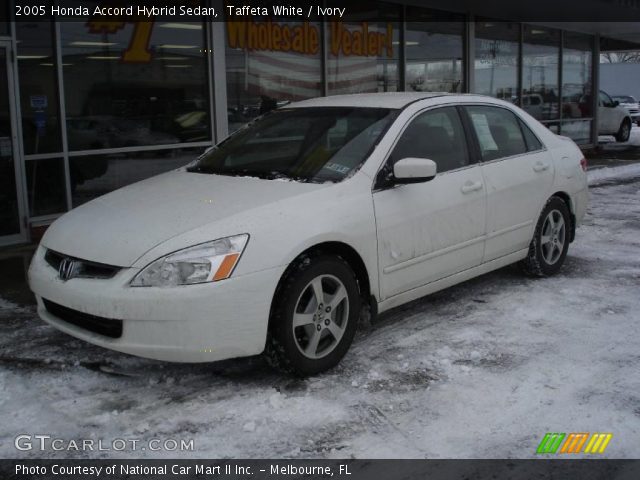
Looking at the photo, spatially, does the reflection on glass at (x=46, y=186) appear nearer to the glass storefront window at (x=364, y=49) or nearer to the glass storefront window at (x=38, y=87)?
the glass storefront window at (x=38, y=87)

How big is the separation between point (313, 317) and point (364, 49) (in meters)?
9.00

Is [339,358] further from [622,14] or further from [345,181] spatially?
[622,14]

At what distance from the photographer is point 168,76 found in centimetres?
934

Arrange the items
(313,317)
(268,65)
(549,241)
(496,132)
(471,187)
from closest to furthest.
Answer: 1. (313,317)
2. (471,187)
3. (496,132)
4. (549,241)
5. (268,65)

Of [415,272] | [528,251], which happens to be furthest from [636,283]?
[415,272]

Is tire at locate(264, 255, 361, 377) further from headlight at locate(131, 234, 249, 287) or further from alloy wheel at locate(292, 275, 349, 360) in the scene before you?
headlight at locate(131, 234, 249, 287)

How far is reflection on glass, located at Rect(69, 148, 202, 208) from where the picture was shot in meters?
8.48

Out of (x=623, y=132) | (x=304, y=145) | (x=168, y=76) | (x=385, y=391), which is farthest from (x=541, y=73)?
(x=385, y=391)

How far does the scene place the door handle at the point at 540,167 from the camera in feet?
19.4

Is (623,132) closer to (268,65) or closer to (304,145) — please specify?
(268,65)

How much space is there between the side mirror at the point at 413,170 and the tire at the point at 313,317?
70 cm

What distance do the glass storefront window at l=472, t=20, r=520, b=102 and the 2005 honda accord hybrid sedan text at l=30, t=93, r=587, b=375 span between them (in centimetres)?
962

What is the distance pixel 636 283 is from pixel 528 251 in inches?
37.5

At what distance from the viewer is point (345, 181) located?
4.36m
